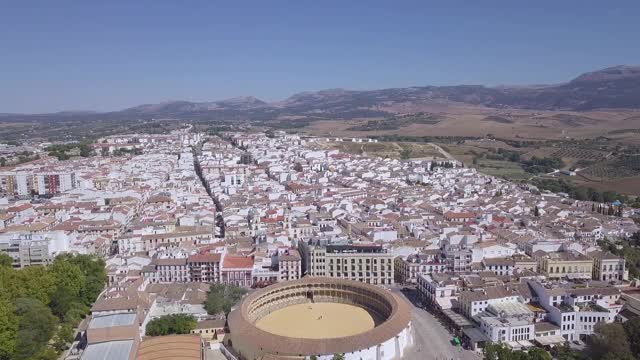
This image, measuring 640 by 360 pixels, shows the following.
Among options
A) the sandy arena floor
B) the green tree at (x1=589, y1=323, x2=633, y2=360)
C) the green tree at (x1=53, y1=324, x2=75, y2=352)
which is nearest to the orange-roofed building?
the sandy arena floor

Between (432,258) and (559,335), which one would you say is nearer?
(559,335)

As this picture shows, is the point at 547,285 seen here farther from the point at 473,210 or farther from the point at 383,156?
the point at 383,156

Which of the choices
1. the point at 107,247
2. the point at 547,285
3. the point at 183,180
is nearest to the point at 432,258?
the point at 547,285

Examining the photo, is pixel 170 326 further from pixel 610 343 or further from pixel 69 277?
pixel 610 343

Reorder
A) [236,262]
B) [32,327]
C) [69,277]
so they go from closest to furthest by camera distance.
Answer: [32,327], [69,277], [236,262]

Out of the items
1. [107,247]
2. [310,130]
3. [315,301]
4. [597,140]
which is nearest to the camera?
[315,301]

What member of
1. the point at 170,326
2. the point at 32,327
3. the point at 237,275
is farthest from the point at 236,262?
the point at 32,327
